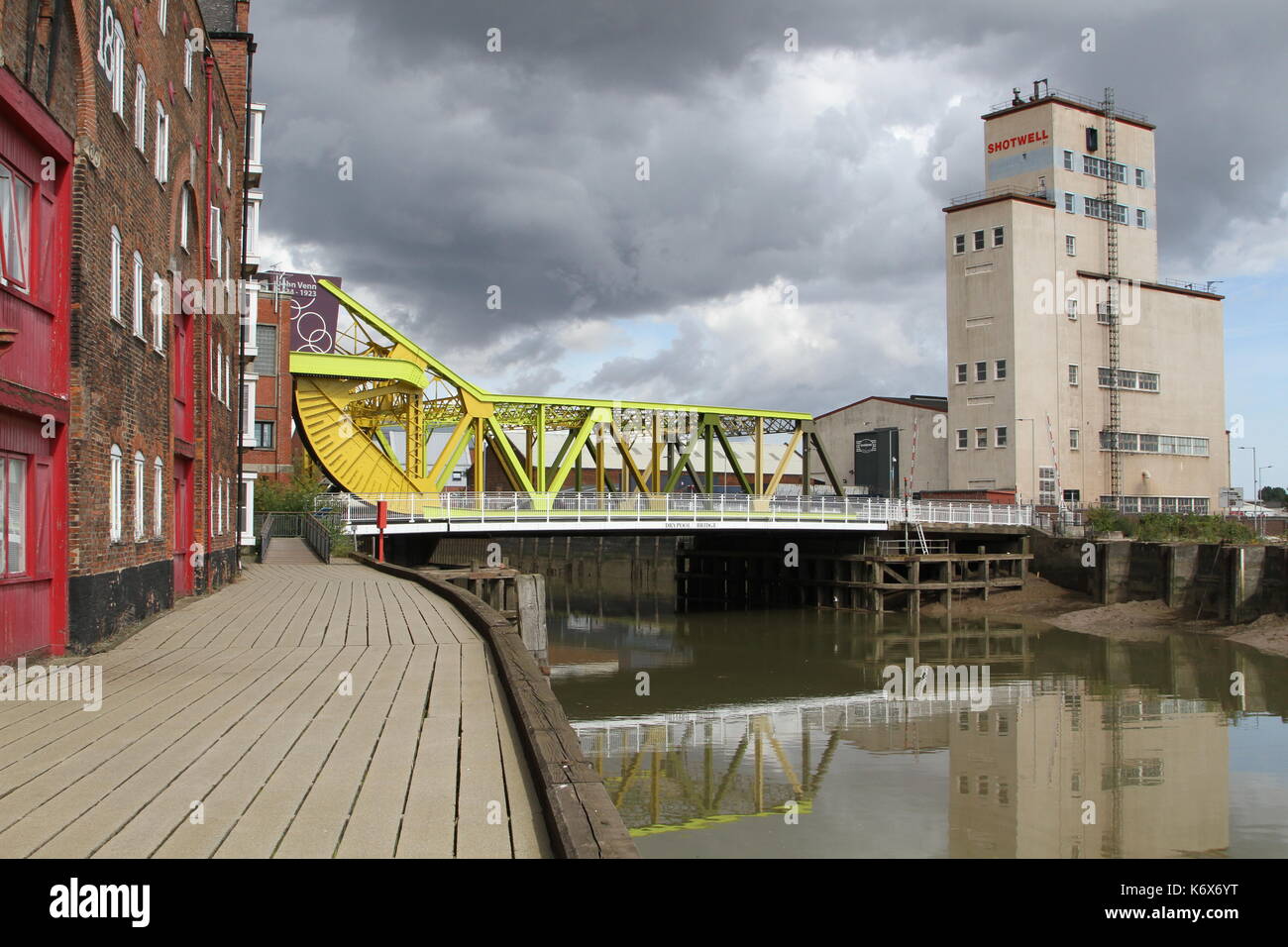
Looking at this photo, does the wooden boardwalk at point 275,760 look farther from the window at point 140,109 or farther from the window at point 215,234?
the window at point 215,234

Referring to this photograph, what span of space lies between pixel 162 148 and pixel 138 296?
10.2ft

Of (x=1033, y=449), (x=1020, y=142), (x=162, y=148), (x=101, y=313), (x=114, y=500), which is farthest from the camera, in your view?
(x=1020, y=142)

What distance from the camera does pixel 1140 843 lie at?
41.4 ft

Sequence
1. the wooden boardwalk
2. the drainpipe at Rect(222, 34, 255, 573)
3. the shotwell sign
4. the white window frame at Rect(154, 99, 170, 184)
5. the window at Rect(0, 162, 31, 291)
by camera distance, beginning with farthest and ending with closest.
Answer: the shotwell sign → the drainpipe at Rect(222, 34, 255, 573) → the white window frame at Rect(154, 99, 170, 184) → the window at Rect(0, 162, 31, 291) → the wooden boardwalk

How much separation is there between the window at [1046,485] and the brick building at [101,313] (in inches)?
1607

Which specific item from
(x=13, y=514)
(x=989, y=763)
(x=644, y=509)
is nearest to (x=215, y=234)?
(x=13, y=514)

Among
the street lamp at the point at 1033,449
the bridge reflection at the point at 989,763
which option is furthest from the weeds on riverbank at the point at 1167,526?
the bridge reflection at the point at 989,763

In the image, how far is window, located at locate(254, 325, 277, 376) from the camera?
48.3 metres

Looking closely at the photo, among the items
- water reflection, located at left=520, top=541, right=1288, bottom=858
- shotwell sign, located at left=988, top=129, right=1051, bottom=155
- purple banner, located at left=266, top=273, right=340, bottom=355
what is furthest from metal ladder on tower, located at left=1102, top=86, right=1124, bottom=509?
purple banner, located at left=266, top=273, right=340, bottom=355

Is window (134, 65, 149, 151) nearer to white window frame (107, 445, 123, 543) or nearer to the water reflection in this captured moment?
white window frame (107, 445, 123, 543)

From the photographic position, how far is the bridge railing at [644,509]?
34.7m

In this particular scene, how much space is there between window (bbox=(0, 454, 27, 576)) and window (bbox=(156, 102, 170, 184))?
22.3ft

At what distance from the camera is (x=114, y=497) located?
38.8 feet

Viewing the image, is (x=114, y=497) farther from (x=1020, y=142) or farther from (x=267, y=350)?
(x=1020, y=142)
